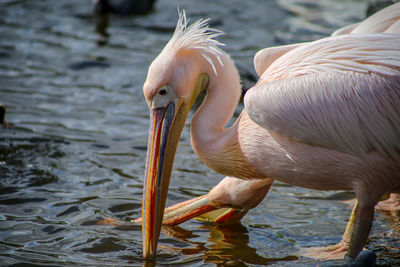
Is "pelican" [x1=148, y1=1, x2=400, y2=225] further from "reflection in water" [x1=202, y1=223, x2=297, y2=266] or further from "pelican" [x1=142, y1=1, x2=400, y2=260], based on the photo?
"pelican" [x1=142, y1=1, x2=400, y2=260]

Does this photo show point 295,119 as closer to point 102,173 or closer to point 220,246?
point 220,246

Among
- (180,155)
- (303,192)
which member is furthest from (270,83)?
(180,155)

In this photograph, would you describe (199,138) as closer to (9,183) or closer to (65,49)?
(9,183)

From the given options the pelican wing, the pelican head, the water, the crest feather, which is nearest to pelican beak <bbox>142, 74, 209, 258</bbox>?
the pelican head

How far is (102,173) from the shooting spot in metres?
5.29

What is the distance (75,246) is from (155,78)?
4.27ft

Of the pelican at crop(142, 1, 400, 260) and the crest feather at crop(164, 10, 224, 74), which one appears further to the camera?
the crest feather at crop(164, 10, 224, 74)

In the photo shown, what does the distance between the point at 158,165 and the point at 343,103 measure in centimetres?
127

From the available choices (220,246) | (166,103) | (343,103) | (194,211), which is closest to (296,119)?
(343,103)

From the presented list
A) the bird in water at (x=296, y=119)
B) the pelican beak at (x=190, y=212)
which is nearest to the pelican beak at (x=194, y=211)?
the pelican beak at (x=190, y=212)

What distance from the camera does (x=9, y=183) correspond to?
4.89 meters

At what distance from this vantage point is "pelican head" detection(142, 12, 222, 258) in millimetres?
3762

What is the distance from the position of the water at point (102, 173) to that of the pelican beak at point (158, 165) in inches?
8.3

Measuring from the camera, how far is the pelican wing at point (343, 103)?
3510 millimetres
